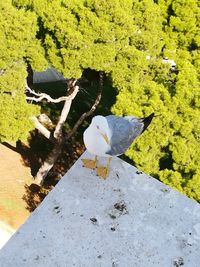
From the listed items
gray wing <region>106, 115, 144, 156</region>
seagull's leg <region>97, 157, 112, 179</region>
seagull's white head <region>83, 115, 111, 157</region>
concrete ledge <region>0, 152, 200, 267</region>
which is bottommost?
gray wing <region>106, 115, 144, 156</region>

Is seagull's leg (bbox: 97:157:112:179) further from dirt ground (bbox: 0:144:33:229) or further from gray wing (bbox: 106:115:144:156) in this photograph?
dirt ground (bbox: 0:144:33:229)

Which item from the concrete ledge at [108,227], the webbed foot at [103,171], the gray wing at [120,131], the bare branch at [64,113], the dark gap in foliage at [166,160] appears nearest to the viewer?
the concrete ledge at [108,227]

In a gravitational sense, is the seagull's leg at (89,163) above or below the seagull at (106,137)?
above

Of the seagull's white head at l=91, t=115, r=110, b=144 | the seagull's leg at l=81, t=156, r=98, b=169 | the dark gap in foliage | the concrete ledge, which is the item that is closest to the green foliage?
the dark gap in foliage

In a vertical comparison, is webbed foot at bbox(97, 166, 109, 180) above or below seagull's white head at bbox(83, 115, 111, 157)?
above

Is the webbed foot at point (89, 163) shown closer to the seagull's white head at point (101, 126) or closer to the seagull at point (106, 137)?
the seagull at point (106, 137)

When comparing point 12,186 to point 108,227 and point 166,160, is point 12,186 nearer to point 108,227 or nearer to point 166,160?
point 166,160

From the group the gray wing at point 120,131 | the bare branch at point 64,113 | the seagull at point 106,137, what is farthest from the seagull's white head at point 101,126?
the bare branch at point 64,113
